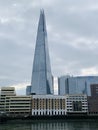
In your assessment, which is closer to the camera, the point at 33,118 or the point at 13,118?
the point at 13,118

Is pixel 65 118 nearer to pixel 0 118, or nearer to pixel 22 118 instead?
pixel 22 118

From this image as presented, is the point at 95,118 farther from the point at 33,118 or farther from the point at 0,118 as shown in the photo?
the point at 0,118

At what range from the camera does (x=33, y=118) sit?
182 metres

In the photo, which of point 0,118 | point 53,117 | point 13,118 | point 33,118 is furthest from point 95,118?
point 0,118

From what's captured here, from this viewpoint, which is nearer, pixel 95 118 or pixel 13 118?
pixel 13 118

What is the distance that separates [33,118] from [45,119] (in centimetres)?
766

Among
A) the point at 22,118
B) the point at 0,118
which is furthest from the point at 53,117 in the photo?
the point at 0,118

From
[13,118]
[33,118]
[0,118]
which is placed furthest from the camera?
[33,118]

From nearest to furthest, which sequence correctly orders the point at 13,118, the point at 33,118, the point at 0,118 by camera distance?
the point at 0,118
the point at 13,118
the point at 33,118

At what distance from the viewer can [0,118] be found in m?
150

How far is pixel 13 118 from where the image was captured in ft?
559

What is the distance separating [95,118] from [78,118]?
36.6ft

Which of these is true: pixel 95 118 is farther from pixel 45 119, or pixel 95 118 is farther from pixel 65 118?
pixel 45 119

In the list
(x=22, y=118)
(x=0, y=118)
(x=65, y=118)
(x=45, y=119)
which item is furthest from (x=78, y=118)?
(x=0, y=118)
